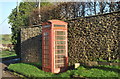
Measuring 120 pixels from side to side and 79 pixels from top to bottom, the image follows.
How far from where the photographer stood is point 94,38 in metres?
8.95

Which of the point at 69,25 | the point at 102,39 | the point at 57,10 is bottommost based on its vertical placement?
the point at 102,39

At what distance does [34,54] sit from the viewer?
43.0 feet

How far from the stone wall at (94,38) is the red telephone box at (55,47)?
0.46m

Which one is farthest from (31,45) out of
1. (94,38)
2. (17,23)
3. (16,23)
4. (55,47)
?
(94,38)

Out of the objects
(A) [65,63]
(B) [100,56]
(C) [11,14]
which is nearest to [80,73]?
(B) [100,56]

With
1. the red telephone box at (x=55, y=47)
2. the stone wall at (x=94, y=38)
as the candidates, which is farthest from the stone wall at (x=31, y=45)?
the stone wall at (x=94, y=38)

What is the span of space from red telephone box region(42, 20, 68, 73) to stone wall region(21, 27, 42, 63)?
2.60 m

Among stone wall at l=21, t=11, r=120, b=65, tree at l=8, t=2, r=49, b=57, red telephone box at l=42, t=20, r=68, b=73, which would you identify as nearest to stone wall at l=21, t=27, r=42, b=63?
red telephone box at l=42, t=20, r=68, b=73

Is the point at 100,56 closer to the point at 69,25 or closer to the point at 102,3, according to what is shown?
the point at 69,25

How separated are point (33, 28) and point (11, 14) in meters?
8.34

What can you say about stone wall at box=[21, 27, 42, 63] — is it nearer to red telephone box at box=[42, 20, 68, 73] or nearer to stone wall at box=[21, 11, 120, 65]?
red telephone box at box=[42, 20, 68, 73]

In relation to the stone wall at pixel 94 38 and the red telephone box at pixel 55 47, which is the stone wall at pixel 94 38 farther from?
the red telephone box at pixel 55 47

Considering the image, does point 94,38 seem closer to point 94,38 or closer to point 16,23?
point 94,38

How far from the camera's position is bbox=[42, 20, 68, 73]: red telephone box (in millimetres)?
9547
